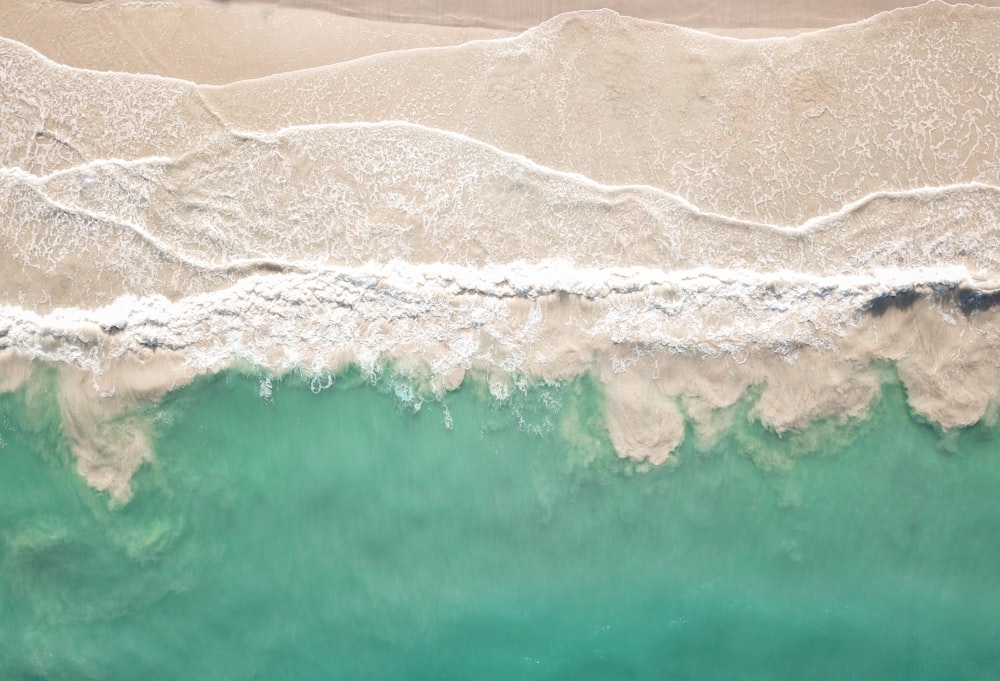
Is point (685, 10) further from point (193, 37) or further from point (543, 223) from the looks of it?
point (193, 37)

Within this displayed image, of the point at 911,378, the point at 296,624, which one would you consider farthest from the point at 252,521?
the point at 911,378

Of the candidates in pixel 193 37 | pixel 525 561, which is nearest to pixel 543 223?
pixel 525 561

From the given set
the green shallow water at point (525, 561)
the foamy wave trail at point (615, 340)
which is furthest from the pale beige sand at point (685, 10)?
the green shallow water at point (525, 561)

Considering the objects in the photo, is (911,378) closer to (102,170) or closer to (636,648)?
(636,648)

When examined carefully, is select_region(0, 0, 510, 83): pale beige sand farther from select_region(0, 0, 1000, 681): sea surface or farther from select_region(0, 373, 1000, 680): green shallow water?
select_region(0, 373, 1000, 680): green shallow water

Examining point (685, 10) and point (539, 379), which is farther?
point (685, 10)
